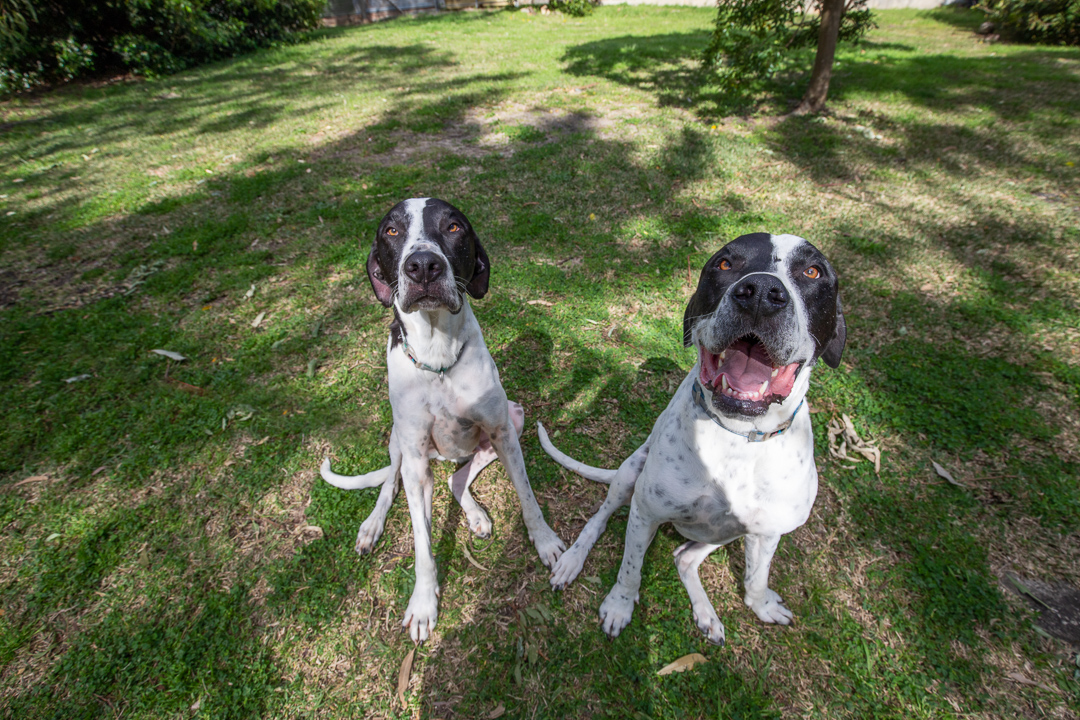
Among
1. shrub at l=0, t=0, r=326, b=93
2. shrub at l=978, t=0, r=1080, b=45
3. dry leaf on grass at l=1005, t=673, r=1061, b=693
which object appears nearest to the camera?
dry leaf on grass at l=1005, t=673, r=1061, b=693

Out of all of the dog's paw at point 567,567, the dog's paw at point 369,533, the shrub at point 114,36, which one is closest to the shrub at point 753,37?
the dog's paw at point 567,567

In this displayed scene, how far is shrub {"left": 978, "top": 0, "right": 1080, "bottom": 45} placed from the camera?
11914 mm

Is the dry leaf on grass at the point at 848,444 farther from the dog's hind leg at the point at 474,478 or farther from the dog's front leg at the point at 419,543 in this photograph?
the dog's front leg at the point at 419,543

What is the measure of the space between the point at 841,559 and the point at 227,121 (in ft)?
38.0

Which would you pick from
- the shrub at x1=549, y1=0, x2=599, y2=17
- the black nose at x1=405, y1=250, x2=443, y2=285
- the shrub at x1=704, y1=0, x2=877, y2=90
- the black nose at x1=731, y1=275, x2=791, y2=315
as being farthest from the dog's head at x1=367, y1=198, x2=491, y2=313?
the shrub at x1=549, y1=0, x2=599, y2=17

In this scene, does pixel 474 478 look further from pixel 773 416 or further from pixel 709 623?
pixel 773 416

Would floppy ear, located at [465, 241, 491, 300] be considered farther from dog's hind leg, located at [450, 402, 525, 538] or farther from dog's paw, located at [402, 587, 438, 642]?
dog's paw, located at [402, 587, 438, 642]

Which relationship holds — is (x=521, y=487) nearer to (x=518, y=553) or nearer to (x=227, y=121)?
(x=518, y=553)

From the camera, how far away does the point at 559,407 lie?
12.0 feet

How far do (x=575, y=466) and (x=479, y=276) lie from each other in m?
1.35

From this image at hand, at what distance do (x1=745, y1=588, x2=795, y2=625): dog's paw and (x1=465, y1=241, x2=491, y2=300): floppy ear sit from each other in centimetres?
221

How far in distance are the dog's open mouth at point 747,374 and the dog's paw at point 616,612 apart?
133 cm

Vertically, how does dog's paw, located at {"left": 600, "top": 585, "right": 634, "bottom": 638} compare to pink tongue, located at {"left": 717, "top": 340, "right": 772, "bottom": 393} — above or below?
below

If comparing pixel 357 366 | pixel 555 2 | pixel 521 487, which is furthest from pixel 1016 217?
pixel 555 2
